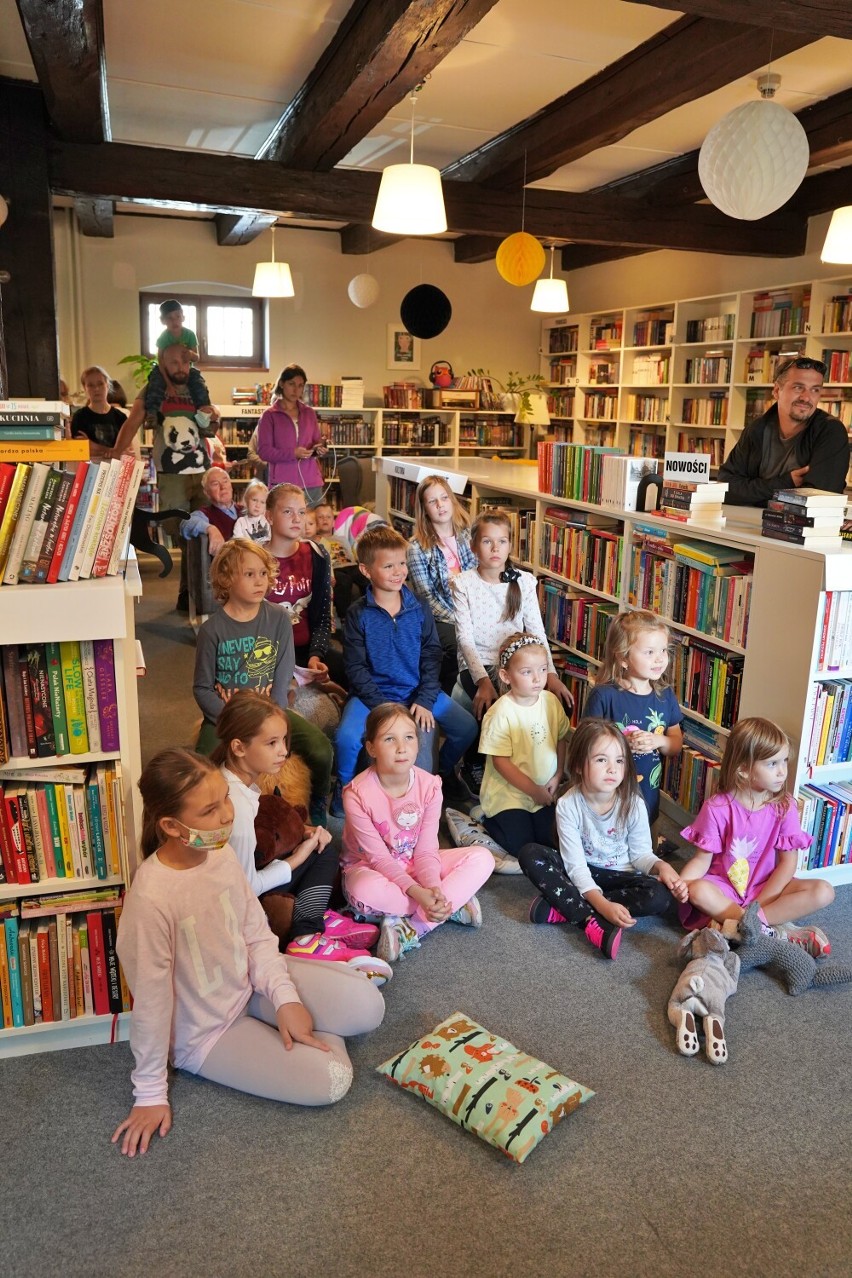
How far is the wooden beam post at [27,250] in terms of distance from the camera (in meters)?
4.76

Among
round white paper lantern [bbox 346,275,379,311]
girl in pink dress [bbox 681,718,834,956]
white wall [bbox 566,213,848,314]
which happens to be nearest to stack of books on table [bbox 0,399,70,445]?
girl in pink dress [bbox 681,718,834,956]

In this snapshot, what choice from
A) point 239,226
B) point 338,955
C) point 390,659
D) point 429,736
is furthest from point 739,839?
point 239,226

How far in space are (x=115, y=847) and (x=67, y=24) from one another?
114 inches

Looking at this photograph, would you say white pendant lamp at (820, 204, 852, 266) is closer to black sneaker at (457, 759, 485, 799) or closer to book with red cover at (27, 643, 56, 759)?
black sneaker at (457, 759, 485, 799)

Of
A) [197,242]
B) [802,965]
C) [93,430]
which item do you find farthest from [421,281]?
[802,965]

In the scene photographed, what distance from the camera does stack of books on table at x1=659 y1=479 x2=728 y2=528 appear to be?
3469 millimetres

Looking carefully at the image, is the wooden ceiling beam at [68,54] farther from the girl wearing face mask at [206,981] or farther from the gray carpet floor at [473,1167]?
the gray carpet floor at [473,1167]

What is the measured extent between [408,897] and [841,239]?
124 inches

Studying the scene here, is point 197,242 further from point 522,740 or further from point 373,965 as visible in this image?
point 373,965

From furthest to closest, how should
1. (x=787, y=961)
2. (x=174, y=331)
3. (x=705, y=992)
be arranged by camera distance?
(x=174, y=331) < (x=787, y=961) < (x=705, y=992)

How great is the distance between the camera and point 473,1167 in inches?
75.2

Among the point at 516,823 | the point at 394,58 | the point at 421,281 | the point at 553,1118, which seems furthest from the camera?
the point at 421,281

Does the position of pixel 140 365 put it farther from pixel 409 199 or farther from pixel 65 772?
pixel 65 772

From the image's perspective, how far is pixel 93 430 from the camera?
6.40 metres
